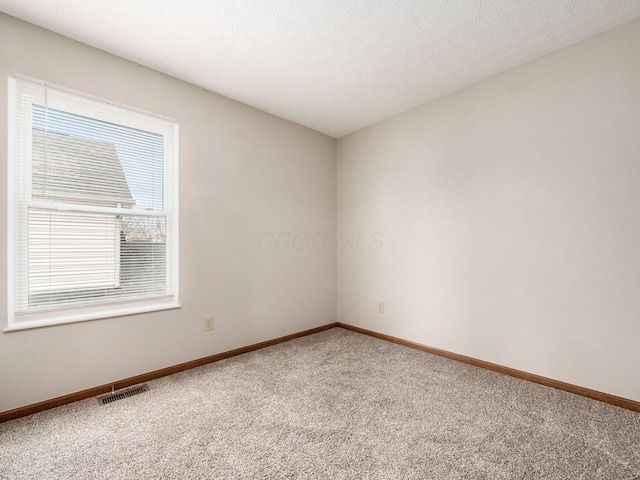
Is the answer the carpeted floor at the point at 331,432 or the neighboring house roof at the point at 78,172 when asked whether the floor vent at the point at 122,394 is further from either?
the neighboring house roof at the point at 78,172

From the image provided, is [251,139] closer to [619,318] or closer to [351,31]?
[351,31]

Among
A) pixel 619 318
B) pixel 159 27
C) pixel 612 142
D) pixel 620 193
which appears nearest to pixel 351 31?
pixel 159 27

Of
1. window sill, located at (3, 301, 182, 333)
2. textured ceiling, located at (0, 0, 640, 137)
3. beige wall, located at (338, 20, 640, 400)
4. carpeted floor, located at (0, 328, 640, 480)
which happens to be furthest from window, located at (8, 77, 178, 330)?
beige wall, located at (338, 20, 640, 400)

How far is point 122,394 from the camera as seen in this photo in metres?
2.09

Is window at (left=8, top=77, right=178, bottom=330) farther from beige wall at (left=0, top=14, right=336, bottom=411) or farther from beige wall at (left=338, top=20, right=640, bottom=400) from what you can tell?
beige wall at (left=338, top=20, right=640, bottom=400)

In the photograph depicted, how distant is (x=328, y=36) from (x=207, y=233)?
183 centimetres

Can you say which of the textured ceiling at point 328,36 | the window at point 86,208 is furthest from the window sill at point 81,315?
the textured ceiling at point 328,36

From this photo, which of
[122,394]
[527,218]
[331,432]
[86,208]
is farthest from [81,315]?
[527,218]

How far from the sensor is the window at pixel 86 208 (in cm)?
189

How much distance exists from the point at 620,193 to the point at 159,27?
317 centimetres

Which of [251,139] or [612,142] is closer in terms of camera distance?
[612,142]

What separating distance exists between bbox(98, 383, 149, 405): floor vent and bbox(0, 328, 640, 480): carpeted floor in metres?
0.06

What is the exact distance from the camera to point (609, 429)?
1676mm

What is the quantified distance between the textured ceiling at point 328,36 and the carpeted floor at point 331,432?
2.45 metres
